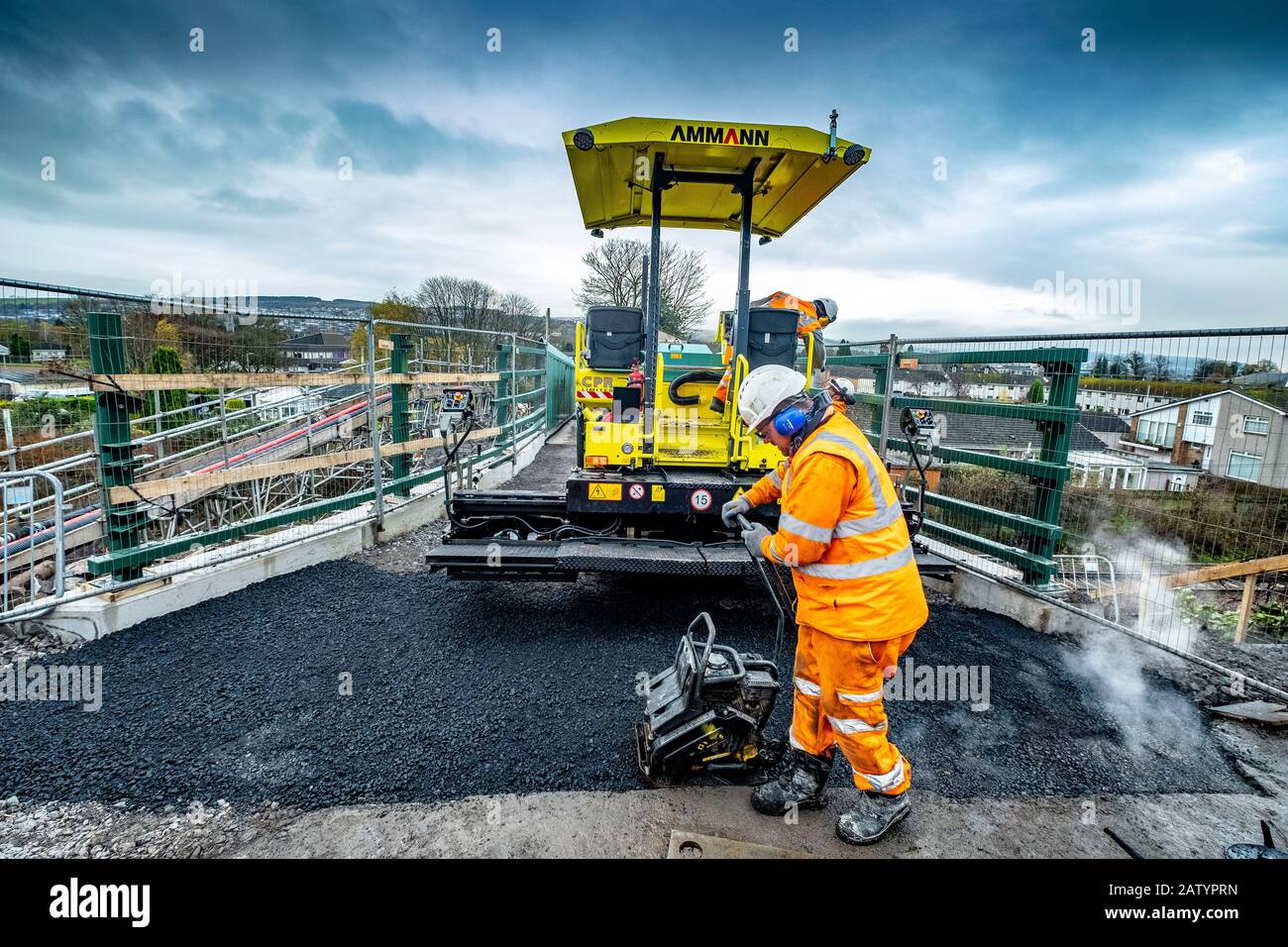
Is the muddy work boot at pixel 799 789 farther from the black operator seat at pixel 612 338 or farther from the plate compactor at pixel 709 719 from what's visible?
the black operator seat at pixel 612 338

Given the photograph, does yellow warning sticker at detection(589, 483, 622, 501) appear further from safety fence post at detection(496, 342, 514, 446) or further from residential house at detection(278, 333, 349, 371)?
safety fence post at detection(496, 342, 514, 446)

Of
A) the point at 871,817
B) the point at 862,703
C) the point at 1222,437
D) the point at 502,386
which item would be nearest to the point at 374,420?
the point at 502,386

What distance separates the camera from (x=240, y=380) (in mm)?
4309

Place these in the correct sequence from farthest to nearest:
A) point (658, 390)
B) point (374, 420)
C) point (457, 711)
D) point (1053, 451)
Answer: point (374, 420), point (658, 390), point (1053, 451), point (457, 711)

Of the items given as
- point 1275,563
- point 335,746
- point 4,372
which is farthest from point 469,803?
point 1275,563

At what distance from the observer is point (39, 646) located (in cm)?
338

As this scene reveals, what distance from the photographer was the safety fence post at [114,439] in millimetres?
3572

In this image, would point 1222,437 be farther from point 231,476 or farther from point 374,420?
→ point 231,476

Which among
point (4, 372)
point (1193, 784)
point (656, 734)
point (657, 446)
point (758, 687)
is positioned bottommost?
point (1193, 784)

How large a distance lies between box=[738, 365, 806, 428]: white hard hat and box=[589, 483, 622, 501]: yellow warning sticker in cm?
167

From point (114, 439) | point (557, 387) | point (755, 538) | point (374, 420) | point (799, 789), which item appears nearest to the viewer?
point (799, 789)

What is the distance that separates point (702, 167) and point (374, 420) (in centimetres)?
351

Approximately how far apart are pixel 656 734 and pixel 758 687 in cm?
47

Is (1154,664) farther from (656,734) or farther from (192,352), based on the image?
(192,352)
